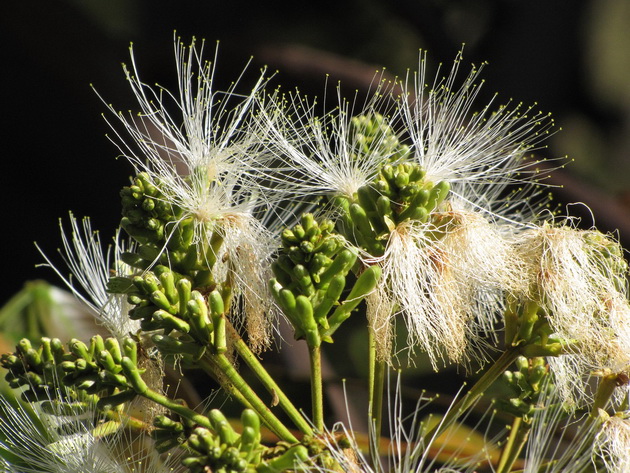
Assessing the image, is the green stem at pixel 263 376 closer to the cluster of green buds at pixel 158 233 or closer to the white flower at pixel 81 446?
the cluster of green buds at pixel 158 233

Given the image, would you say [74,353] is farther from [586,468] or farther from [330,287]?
[586,468]

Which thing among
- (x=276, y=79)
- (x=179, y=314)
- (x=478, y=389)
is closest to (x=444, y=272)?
(x=478, y=389)

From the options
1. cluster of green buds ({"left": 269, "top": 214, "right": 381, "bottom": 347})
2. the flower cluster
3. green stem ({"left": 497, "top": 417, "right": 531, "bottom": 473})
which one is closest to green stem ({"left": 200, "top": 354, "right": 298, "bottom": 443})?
the flower cluster

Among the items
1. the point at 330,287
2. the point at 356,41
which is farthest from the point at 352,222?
the point at 356,41

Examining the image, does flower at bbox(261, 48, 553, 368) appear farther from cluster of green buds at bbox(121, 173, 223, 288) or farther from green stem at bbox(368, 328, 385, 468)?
cluster of green buds at bbox(121, 173, 223, 288)

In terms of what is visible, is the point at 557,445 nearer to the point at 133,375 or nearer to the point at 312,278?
the point at 312,278

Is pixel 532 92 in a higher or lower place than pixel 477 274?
higher
